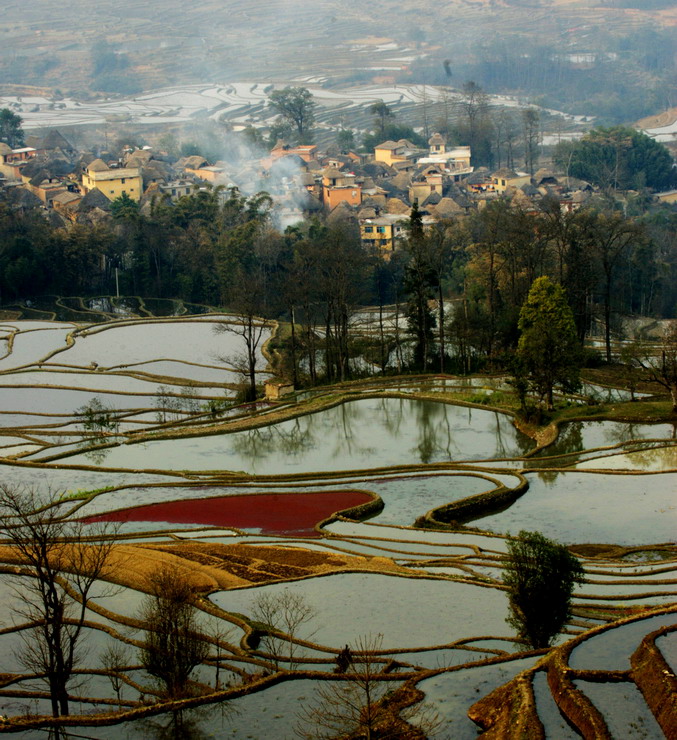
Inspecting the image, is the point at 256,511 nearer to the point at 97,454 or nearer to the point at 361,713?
the point at 97,454

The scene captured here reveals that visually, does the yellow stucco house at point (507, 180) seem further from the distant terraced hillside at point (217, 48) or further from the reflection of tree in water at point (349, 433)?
the distant terraced hillside at point (217, 48)

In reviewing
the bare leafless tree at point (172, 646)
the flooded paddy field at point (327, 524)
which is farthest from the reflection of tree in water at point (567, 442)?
the bare leafless tree at point (172, 646)

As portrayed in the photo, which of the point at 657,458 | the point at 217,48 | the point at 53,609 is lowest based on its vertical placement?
the point at 657,458

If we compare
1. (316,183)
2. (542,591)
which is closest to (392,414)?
(542,591)

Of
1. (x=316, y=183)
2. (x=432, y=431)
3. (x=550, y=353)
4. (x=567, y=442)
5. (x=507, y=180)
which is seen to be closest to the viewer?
(x=567, y=442)

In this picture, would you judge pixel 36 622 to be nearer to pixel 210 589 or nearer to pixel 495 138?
pixel 210 589

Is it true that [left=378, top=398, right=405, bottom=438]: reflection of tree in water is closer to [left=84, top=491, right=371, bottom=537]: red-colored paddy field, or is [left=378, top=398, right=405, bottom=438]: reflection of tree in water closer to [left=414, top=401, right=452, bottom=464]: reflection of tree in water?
[left=414, top=401, right=452, bottom=464]: reflection of tree in water

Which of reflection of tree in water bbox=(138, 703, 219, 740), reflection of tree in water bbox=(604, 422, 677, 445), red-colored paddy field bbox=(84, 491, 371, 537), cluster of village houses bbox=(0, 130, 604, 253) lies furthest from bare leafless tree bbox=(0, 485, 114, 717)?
cluster of village houses bbox=(0, 130, 604, 253)
